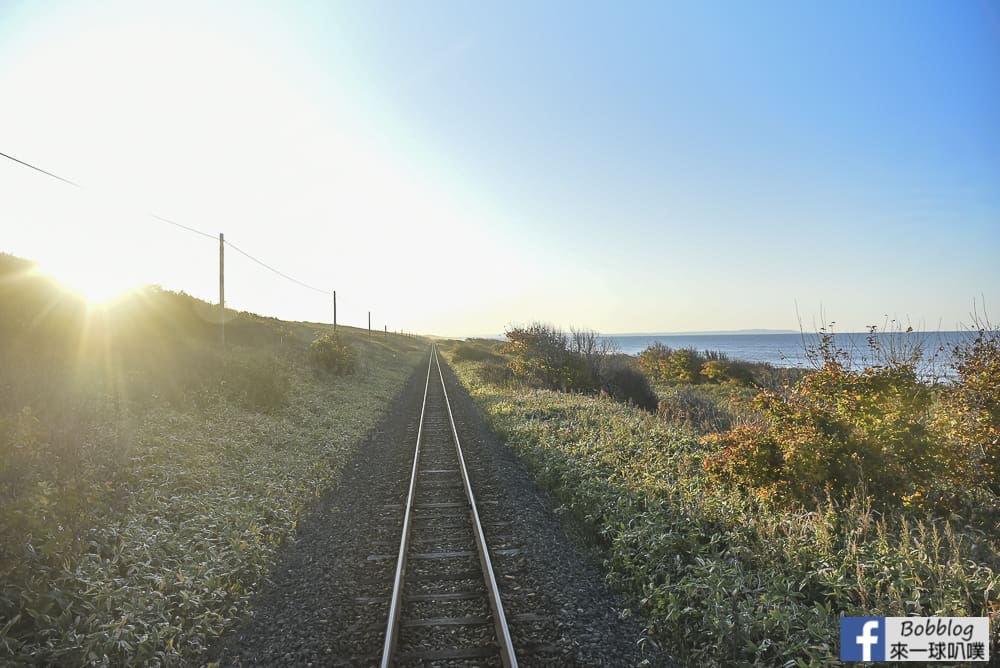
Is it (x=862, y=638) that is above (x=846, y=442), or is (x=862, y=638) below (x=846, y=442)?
below

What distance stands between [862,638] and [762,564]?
1.41 metres

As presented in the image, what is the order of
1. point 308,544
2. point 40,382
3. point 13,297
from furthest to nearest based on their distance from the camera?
point 13,297 < point 40,382 < point 308,544

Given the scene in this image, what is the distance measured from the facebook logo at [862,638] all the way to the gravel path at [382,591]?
5.67ft

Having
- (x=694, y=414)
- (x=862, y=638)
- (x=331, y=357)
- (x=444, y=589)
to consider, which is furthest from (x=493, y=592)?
(x=331, y=357)

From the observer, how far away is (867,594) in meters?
5.11

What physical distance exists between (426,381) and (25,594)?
29374 millimetres

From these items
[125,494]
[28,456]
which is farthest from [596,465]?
[28,456]

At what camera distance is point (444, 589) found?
6.18m

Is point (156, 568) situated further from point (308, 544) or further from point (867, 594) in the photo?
point (867, 594)

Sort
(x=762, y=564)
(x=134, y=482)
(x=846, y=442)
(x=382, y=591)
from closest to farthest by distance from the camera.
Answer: (x=762, y=564) < (x=382, y=591) < (x=846, y=442) < (x=134, y=482)

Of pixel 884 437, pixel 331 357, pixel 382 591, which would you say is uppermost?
A: pixel 331 357

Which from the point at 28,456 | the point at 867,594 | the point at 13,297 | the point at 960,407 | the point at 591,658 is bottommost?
the point at 591,658

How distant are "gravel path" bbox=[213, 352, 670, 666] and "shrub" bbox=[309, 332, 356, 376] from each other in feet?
62.6

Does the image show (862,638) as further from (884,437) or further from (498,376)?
(498,376)
